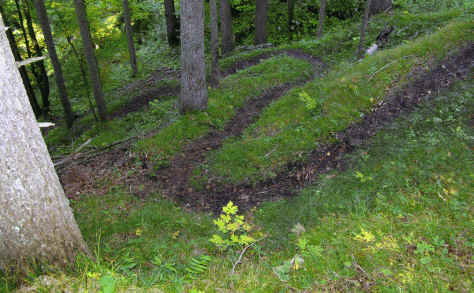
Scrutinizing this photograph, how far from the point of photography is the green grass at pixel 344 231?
3102 millimetres

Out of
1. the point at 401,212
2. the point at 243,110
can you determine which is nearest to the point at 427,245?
the point at 401,212

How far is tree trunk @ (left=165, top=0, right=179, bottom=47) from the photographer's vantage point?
22266 millimetres

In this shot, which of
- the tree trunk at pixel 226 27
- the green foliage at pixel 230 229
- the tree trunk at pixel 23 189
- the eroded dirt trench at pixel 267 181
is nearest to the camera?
the tree trunk at pixel 23 189

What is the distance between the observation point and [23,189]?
3.09 meters

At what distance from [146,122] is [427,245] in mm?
12111

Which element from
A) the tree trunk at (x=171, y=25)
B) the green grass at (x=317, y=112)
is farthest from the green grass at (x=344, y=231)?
the tree trunk at (x=171, y=25)

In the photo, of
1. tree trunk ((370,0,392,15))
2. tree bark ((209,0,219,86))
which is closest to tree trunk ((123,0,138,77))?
Answer: tree bark ((209,0,219,86))

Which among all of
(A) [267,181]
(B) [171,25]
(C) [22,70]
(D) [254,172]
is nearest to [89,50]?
(C) [22,70]

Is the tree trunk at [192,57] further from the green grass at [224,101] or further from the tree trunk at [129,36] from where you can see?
the tree trunk at [129,36]

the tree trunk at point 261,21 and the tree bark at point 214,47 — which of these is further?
the tree trunk at point 261,21

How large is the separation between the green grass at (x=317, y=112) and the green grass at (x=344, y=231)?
133 centimetres

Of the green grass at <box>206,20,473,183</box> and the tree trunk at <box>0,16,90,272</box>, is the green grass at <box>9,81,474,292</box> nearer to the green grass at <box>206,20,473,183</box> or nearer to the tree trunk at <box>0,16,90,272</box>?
the tree trunk at <box>0,16,90,272</box>

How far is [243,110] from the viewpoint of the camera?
38.0 feet

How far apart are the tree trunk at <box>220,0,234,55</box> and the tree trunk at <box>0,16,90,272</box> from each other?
56.1 feet
